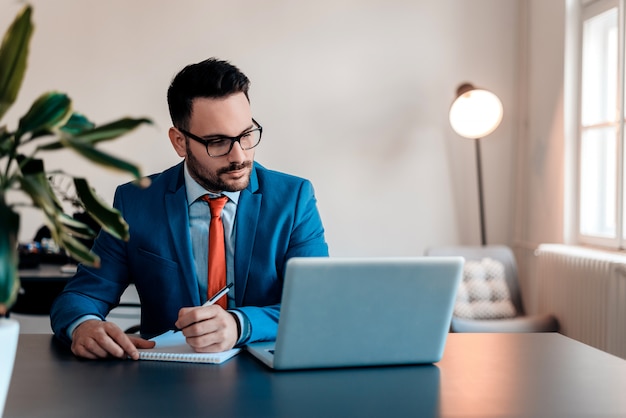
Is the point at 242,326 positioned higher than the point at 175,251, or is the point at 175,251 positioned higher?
the point at 175,251

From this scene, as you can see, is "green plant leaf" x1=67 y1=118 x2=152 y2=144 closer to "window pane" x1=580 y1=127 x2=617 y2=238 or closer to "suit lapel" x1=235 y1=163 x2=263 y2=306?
"suit lapel" x1=235 y1=163 x2=263 y2=306

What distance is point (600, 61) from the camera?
13.9ft

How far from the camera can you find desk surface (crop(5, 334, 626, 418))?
3.99 feet

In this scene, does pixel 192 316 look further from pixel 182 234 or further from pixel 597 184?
pixel 597 184

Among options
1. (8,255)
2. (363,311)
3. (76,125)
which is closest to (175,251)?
(363,311)

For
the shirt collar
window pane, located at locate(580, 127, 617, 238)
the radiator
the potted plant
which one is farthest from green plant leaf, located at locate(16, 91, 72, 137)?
window pane, located at locate(580, 127, 617, 238)

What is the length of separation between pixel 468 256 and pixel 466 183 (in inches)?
28.7

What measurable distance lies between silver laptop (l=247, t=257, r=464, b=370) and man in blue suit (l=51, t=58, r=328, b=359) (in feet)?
1.84

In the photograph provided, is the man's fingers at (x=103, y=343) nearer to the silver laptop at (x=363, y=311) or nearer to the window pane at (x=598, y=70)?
the silver laptop at (x=363, y=311)

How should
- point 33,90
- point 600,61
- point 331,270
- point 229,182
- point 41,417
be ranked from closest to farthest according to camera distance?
point 41,417 < point 331,270 < point 229,182 < point 600,61 < point 33,90

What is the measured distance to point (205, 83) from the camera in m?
2.11

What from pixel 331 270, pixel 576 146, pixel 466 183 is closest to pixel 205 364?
pixel 331 270

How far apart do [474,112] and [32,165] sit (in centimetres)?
371

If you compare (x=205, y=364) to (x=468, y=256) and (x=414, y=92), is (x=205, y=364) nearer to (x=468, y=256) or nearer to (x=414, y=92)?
(x=468, y=256)
